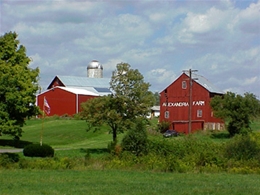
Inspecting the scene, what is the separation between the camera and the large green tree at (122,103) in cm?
4825

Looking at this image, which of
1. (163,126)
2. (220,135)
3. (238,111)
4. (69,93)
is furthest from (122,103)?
(69,93)

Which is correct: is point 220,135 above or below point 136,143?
below

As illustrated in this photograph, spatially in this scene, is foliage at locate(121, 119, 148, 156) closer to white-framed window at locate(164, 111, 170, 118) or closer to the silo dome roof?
white-framed window at locate(164, 111, 170, 118)

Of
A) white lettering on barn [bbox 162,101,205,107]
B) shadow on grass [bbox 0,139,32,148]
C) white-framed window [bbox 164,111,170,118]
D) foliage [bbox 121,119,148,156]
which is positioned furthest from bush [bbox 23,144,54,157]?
white-framed window [bbox 164,111,170,118]

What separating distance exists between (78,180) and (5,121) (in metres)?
27.7

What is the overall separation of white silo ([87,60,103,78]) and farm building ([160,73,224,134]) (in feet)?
135

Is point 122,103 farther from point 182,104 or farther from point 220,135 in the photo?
point 182,104

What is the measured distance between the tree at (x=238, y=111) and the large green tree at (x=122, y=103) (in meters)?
21.3

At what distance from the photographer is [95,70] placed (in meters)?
127

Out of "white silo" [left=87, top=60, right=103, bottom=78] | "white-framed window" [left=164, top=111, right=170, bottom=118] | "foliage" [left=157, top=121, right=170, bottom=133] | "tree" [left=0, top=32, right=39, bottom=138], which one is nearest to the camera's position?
"tree" [left=0, top=32, right=39, bottom=138]

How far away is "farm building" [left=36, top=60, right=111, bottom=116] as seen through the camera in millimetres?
96250

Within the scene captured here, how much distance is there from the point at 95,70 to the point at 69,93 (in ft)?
103

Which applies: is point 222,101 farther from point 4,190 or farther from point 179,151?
point 4,190

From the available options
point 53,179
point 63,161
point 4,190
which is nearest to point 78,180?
point 53,179
